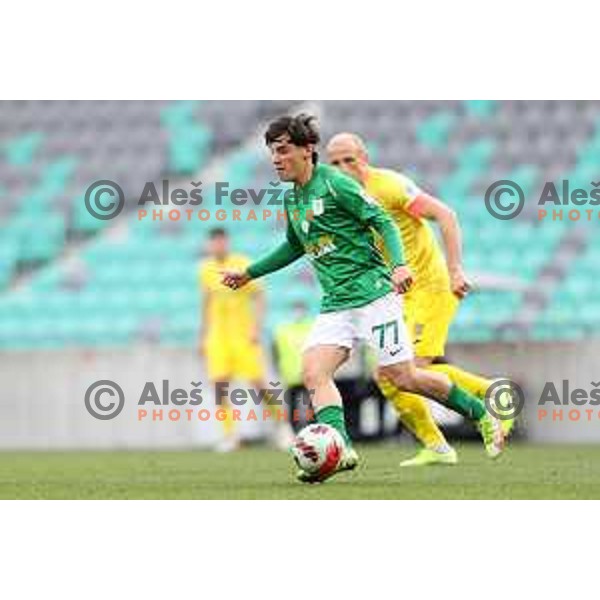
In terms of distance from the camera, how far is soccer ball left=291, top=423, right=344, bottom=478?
8078mm

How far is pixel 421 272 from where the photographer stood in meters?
10.1

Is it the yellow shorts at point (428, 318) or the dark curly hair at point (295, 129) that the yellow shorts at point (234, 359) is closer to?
the yellow shorts at point (428, 318)

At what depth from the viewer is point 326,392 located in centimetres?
834

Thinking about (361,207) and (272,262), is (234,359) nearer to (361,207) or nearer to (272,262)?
(272,262)

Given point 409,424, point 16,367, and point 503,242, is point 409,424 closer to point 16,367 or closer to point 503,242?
point 16,367

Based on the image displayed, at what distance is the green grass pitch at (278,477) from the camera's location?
8.12 metres

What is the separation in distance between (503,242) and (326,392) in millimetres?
10502

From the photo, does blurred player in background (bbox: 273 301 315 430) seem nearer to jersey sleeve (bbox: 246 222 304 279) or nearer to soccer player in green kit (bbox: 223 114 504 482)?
jersey sleeve (bbox: 246 222 304 279)

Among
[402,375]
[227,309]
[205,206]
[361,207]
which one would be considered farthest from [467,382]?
[205,206]

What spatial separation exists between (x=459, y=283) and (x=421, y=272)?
98 centimetres

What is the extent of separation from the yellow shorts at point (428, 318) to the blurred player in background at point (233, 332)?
502cm

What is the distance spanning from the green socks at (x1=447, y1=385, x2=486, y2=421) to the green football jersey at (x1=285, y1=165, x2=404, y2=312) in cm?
106

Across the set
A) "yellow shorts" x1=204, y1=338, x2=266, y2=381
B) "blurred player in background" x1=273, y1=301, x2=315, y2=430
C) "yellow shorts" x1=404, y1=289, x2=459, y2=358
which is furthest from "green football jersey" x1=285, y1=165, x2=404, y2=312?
"blurred player in background" x1=273, y1=301, x2=315, y2=430

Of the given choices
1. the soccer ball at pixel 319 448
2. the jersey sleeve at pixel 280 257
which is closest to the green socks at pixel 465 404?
the jersey sleeve at pixel 280 257
